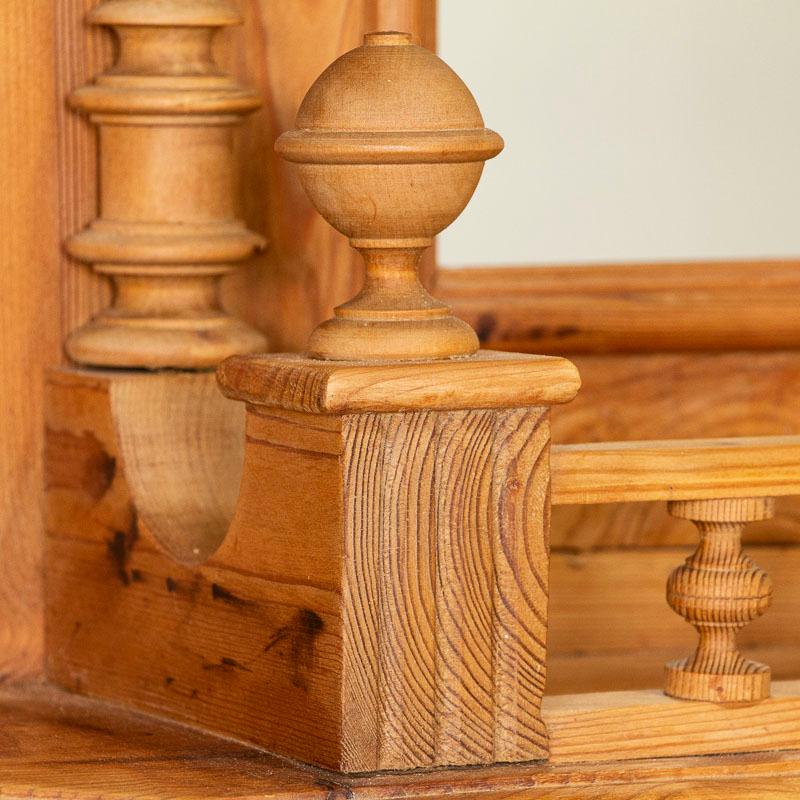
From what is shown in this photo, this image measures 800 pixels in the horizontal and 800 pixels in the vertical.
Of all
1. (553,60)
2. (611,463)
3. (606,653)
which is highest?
(553,60)

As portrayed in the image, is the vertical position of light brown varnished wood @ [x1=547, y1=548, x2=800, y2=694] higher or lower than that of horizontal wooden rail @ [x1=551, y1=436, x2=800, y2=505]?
lower

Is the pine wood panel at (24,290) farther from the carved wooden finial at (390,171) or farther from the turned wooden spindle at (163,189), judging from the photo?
the carved wooden finial at (390,171)

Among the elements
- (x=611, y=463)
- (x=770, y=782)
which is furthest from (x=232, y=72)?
(x=770, y=782)

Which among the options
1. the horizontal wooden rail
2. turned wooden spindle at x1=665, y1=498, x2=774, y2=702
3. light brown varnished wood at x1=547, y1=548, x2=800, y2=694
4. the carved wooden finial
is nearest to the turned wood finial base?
the carved wooden finial

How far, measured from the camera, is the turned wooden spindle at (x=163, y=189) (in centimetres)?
142

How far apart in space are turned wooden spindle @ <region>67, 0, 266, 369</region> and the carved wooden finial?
→ 8.8 inches

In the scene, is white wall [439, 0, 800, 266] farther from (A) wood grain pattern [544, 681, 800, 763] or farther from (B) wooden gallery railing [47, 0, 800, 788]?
(A) wood grain pattern [544, 681, 800, 763]

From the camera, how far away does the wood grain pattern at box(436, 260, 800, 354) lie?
1598 mm

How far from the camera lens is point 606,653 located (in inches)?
66.0

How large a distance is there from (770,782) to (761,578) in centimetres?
14

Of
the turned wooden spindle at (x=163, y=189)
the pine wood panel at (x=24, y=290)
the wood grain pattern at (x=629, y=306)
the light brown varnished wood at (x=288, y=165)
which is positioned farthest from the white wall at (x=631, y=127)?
the pine wood panel at (x=24, y=290)

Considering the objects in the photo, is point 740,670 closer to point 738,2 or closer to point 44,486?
point 44,486

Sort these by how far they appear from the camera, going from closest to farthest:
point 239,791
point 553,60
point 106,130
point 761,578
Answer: point 239,791 < point 761,578 < point 106,130 < point 553,60

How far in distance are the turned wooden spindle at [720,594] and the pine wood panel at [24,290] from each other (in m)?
0.53
